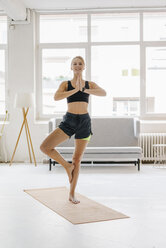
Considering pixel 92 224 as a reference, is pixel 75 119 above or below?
above

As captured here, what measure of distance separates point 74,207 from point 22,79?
13.2 feet

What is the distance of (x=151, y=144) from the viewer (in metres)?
6.42

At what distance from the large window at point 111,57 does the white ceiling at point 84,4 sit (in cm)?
31

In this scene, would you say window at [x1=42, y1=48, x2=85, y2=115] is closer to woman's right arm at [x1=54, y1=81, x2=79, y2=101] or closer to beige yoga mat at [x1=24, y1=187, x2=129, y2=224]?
beige yoga mat at [x1=24, y1=187, x2=129, y2=224]

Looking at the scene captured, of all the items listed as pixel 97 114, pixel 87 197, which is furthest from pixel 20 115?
pixel 87 197

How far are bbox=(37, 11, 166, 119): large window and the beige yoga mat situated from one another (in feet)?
10.5

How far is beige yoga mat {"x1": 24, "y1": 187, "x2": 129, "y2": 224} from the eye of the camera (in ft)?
9.81

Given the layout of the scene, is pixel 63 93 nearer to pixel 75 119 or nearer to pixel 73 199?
pixel 75 119

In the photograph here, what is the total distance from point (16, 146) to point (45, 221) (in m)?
3.71

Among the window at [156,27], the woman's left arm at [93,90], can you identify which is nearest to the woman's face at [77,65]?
the woman's left arm at [93,90]

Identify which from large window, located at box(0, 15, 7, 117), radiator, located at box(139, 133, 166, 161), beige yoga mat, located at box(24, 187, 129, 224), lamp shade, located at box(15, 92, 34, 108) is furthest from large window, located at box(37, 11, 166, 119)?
beige yoga mat, located at box(24, 187, 129, 224)

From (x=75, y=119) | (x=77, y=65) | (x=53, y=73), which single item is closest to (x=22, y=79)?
(x=53, y=73)

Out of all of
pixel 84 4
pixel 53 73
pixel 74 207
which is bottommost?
pixel 74 207

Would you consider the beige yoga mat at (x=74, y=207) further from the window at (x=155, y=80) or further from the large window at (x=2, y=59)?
the window at (x=155, y=80)
